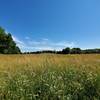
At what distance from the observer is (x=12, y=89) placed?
13.8 ft

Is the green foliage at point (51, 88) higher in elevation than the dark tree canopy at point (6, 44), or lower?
lower

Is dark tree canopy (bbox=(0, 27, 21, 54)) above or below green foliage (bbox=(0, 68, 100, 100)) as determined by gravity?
above

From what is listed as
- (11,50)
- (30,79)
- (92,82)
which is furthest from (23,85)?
(11,50)

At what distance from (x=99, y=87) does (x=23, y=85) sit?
136 centimetres

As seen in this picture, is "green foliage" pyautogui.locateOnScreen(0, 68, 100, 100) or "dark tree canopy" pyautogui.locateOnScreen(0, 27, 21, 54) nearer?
"green foliage" pyautogui.locateOnScreen(0, 68, 100, 100)

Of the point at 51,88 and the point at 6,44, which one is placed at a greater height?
the point at 6,44

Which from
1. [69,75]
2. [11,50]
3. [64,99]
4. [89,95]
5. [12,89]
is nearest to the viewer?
[64,99]

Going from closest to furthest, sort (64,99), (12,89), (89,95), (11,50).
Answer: (64,99) < (12,89) < (89,95) < (11,50)

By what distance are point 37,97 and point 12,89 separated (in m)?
0.43

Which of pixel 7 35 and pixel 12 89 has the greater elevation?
pixel 7 35

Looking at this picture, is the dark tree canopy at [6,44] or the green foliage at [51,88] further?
the dark tree canopy at [6,44]

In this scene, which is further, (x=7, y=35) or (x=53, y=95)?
(x=7, y=35)

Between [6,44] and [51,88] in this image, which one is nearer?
[51,88]

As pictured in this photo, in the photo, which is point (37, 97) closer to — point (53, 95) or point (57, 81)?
point (53, 95)
